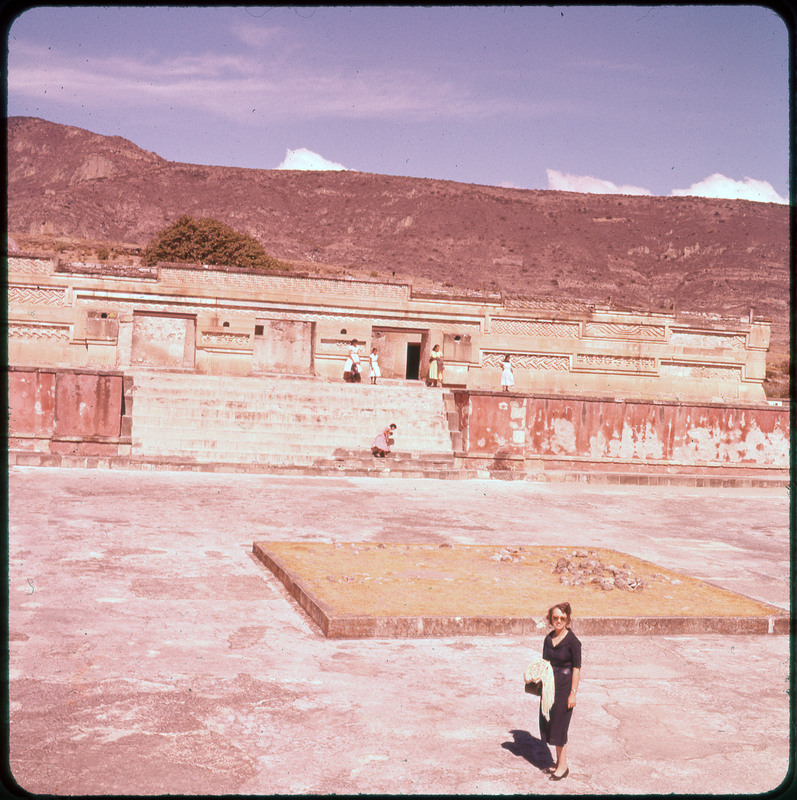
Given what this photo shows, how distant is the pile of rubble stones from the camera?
9.95 metres

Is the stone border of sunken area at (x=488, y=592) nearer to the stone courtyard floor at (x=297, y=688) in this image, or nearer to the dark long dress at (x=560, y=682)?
the stone courtyard floor at (x=297, y=688)

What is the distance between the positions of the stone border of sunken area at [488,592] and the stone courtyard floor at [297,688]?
0.14 meters

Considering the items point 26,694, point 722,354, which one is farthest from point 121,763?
point 722,354

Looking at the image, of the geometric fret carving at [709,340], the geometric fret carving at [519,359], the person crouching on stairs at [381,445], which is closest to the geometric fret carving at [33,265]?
the geometric fret carving at [519,359]

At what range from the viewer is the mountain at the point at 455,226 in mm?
80500

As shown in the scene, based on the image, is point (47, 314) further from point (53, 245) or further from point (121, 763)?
point (53, 245)

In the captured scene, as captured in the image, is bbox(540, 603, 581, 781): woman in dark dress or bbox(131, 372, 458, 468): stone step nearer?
bbox(540, 603, 581, 781): woman in dark dress

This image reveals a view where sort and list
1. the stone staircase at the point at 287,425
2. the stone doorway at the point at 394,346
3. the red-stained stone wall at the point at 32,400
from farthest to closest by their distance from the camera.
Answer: the stone doorway at the point at 394,346
the stone staircase at the point at 287,425
the red-stained stone wall at the point at 32,400

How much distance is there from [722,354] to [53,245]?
139ft

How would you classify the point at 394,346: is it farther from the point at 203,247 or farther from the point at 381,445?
the point at 203,247

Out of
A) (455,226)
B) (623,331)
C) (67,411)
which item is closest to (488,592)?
(67,411)

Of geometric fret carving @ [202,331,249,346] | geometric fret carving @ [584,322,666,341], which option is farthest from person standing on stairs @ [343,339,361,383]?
geometric fret carving @ [584,322,666,341]

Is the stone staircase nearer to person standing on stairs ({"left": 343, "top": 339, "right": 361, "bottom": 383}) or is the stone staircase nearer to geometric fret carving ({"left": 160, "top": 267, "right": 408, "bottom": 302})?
person standing on stairs ({"left": 343, "top": 339, "right": 361, "bottom": 383})

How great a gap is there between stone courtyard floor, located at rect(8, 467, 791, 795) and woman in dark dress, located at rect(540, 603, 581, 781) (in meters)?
0.16
